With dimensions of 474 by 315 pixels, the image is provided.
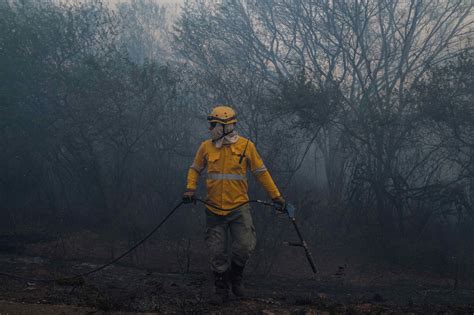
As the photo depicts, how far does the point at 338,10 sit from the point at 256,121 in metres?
3.53

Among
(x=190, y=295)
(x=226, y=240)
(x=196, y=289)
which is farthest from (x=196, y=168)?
(x=196, y=289)

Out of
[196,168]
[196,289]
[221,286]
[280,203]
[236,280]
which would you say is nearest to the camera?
[221,286]

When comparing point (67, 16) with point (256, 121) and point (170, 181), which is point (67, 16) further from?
point (256, 121)

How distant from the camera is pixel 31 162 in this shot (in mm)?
11195

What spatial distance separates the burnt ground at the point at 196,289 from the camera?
14.4ft

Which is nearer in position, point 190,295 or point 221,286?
point 221,286

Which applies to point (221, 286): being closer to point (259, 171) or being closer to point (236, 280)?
point (236, 280)

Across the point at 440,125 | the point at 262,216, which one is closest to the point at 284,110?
the point at 262,216

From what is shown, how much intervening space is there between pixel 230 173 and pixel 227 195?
0.75ft

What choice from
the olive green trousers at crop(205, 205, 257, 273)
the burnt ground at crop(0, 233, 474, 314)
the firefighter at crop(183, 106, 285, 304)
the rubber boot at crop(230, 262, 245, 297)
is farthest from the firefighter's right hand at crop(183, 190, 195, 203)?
the burnt ground at crop(0, 233, 474, 314)

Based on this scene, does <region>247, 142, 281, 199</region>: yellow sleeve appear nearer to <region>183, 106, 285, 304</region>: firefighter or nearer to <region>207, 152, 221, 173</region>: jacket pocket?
<region>183, 106, 285, 304</region>: firefighter

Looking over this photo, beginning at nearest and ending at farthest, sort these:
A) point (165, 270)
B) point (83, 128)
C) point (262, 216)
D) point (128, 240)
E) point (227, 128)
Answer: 1. point (227, 128)
2. point (165, 270)
3. point (262, 216)
4. point (128, 240)
5. point (83, 128)

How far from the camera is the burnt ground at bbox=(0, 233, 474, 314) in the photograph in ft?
14.4

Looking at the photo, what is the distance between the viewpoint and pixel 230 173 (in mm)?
4969
